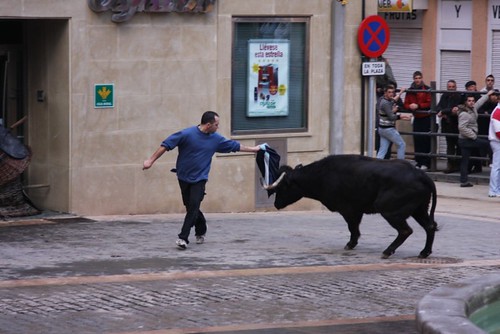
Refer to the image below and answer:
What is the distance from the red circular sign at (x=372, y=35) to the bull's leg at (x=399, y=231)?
Answer: 5331 millimetres

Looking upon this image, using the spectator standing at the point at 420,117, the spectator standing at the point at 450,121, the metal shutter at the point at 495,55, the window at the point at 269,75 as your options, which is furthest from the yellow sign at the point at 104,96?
the metal shutter at the point at 495,55

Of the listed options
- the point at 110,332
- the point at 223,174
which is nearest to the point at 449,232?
the point at 223,174

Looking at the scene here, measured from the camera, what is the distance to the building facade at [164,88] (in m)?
15.7

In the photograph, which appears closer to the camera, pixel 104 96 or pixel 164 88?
pixel 104 96

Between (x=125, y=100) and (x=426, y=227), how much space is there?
478 cm

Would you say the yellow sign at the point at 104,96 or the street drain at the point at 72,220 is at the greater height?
the yellow sign at the point at 104,96

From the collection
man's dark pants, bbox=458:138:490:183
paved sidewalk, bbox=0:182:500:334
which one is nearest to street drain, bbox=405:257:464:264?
paved sidewalk, bbox=0:182:500:334

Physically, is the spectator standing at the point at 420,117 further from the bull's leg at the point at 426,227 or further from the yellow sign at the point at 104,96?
the bull's leg at the point at 426,227

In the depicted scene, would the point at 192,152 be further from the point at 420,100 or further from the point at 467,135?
the point at 420,100

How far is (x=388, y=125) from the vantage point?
22547mm

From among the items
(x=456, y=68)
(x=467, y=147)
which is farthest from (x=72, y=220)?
(x=456, y=68)

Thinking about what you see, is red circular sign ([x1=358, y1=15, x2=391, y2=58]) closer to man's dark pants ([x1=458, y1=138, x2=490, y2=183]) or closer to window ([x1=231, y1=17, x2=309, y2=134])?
window ([x1=231, y1=17, x2=309, y2=134])

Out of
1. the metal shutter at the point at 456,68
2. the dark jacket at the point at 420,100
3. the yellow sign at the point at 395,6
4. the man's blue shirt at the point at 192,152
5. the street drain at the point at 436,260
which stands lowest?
the street drain at the point at 436,260

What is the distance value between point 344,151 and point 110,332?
933cm
